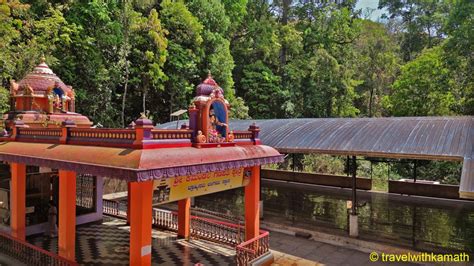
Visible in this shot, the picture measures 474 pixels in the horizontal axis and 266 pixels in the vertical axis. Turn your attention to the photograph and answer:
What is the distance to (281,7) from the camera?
46312 millimetres

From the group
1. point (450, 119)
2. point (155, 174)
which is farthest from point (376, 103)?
point (155, 174)

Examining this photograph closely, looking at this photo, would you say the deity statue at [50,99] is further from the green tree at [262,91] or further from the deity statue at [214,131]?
the green tree at [262,91]

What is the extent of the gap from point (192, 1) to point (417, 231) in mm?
29491

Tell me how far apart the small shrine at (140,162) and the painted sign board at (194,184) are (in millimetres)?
28

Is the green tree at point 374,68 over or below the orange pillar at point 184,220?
over

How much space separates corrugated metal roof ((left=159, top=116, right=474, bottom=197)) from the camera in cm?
1135

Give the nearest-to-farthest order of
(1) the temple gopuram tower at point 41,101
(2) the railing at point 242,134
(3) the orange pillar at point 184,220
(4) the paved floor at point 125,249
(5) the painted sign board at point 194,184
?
1. (5) the painted sign board at point 194,184
2. (4) the paved floor at point 125,249
3. (2) the railing at point 242,134
4. (3) the orange pillar at point 184,220
5. (1) the temple gopuram tower at point 41,101

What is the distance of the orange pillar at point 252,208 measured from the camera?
446 inches

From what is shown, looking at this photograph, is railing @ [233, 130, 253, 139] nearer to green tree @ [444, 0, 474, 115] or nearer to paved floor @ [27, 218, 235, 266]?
paved floor @ [27, 218, 235, 266]

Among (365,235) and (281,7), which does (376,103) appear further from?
(365,235)

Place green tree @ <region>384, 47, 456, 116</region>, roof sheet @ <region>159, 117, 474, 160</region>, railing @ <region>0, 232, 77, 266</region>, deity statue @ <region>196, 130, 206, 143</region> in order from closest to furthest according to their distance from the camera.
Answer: railing @ <region>0, 232, 77, 266</region>
deity statue @ <region>196, 130, 206, 143</region>
roof sheet @ <region>159, 117, 474, 160</region>
green tree @ <region>384, 47, 456, 116</region>

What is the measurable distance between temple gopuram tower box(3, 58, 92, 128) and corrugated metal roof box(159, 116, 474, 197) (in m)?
9.39

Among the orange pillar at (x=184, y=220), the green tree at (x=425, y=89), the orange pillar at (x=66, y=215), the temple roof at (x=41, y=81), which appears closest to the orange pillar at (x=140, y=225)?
the orange pillar at (x=66, y=215)

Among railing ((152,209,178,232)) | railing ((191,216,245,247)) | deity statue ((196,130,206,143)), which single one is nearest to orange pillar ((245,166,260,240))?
railing ((191,216,245,247))
